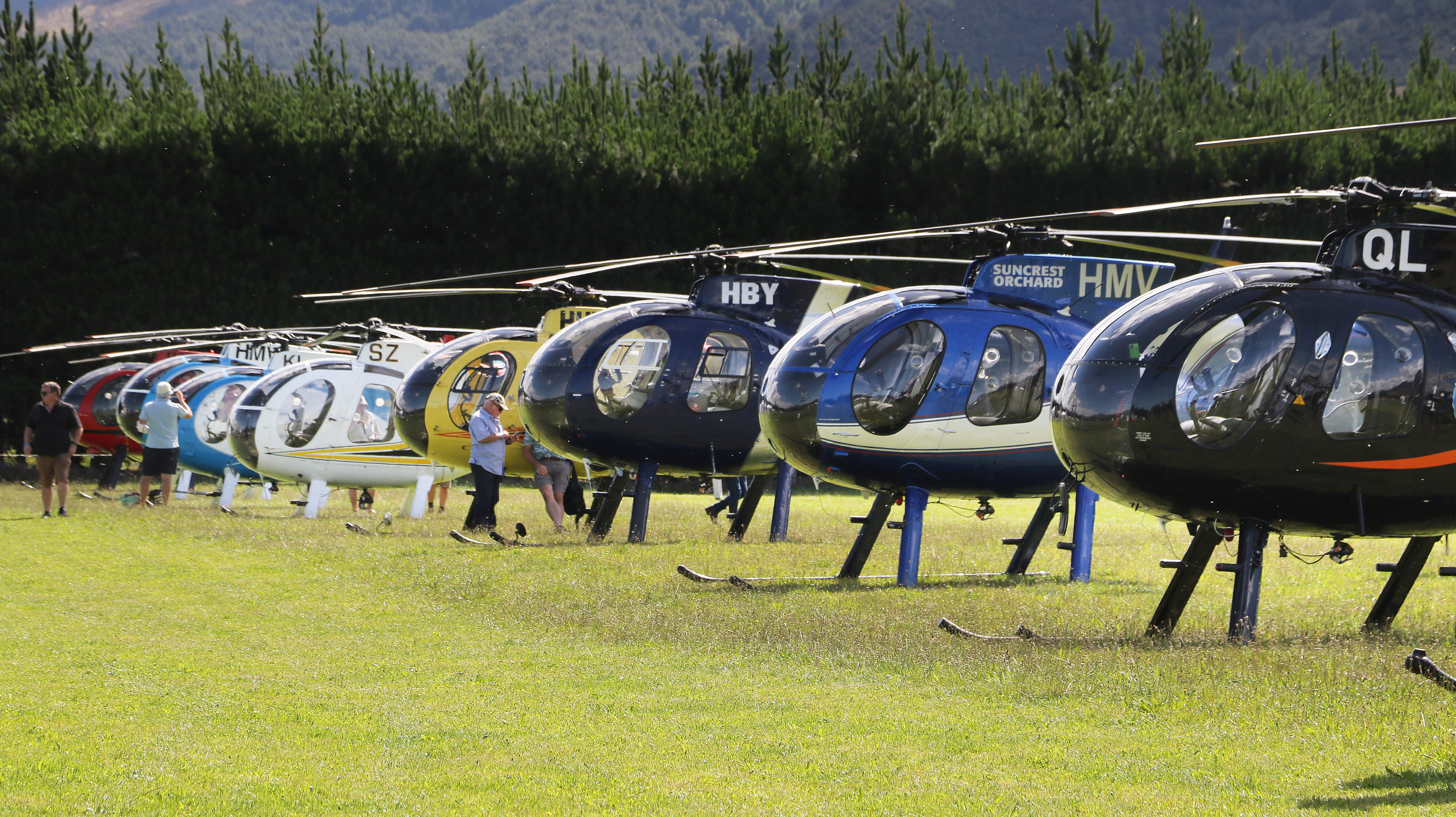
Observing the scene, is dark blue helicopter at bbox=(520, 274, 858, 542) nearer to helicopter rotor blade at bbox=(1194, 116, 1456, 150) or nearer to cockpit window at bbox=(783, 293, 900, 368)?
cockpit window at bbox=(783, 293, 900, 368)

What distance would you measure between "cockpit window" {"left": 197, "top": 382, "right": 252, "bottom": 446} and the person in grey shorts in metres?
6.16

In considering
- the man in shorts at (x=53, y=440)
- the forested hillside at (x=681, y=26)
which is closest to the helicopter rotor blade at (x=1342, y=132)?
the man in shorts at (x=53, y=440)

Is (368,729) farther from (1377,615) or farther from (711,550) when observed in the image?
(711,550)

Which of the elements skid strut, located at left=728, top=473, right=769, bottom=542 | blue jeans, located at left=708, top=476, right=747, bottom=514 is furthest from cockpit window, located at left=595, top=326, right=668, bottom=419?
blue jeans, located at left=708, top=476, right=747, bottom=514

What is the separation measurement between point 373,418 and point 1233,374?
12.9 metres

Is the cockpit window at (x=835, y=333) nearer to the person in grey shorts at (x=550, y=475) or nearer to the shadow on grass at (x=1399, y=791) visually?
the person in grey shorts at (x=550, y=475)

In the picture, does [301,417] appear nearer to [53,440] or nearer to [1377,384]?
[53,440]

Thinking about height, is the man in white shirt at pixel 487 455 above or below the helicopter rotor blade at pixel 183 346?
below

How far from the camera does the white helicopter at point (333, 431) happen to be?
18469 mm

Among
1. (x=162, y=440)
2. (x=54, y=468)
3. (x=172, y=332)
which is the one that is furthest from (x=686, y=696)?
(x=172, y=332)

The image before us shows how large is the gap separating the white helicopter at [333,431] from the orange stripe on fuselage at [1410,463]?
41.3ft

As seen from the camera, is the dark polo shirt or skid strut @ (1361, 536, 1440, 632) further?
the dark polo shirt

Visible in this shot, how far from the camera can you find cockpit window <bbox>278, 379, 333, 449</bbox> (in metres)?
18.4

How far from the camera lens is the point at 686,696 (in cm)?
726
